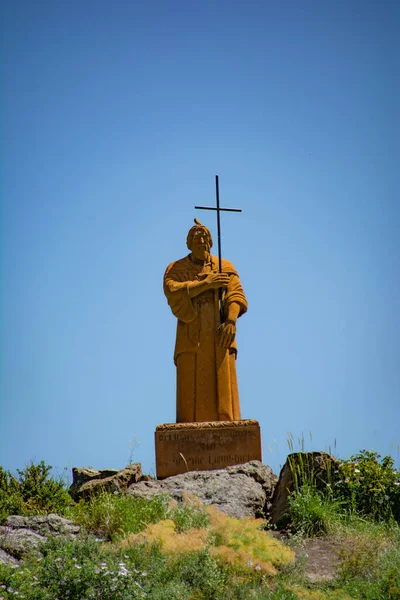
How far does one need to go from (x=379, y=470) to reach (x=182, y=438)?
336 centimetres

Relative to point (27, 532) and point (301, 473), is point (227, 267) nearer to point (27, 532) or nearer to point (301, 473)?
point (301, 473)

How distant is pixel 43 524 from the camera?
9742 millimetres

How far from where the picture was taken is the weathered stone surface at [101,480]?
11.5m

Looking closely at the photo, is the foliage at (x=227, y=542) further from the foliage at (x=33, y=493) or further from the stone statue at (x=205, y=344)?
the stone statue at (x=205, y=344)

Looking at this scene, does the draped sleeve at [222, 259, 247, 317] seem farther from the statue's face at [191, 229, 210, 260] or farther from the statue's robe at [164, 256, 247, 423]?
the statue's face at [191, 229, 210, 260]

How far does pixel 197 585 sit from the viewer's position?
8023 mm

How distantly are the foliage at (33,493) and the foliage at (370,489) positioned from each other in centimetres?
386

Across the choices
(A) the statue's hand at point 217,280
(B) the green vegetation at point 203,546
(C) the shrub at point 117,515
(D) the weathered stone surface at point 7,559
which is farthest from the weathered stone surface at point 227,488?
(A) the statue's hand at point 217,280

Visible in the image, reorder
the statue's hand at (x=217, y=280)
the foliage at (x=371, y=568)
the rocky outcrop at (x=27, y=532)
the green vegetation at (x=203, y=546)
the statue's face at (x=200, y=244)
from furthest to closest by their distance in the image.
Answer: the statue's face at (x=200, y=244) → the statue's hand at (x=217, y=280) → the rocky outcrop at (x=27, y=532) → the foliage at (x=371, y=568) → the green vegetation at (x=203, y=546)

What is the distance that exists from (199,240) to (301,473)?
5316mm

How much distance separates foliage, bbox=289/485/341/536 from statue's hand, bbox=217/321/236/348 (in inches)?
156

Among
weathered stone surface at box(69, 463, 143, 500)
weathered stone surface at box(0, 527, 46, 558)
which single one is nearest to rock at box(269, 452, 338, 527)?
weathered stone surface at box(69, 463, 143, 500)

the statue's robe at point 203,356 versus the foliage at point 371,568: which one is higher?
the statue's robe at point 203,356

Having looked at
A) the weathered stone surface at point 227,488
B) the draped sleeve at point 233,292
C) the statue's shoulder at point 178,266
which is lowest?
the weathered stone surface at point 227,488
